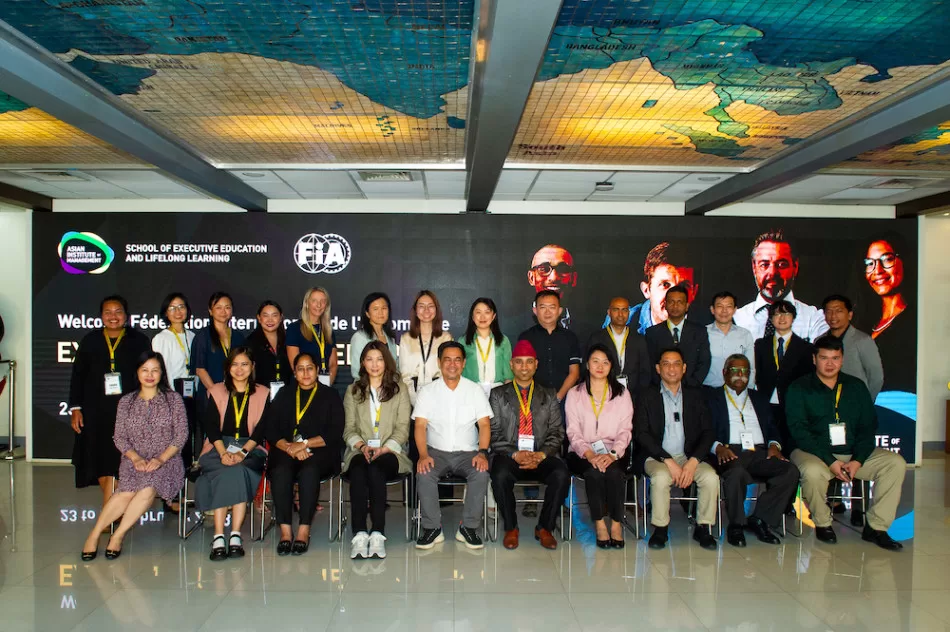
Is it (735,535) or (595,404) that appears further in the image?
(595,404)

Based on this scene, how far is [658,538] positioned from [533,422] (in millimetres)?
1071

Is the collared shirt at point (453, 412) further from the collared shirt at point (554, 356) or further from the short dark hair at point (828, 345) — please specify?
the short dark hair at point (828, 345)

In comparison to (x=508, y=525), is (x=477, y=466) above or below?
above

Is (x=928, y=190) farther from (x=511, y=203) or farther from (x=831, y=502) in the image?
(x=511, y=203)

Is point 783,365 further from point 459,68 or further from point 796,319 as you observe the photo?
point 459,68

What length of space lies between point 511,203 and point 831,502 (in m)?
3.91

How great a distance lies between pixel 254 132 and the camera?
4.50 m

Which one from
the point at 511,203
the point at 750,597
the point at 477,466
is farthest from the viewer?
the point at 511,203

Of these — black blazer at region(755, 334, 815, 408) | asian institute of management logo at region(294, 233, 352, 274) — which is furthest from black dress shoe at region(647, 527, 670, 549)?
asian institute of management logo at region(294, 233, 352, 274)

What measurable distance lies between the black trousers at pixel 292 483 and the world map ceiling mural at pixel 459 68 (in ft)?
6.93

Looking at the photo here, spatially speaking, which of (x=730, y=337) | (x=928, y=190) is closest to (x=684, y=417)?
(x=730, y=337)

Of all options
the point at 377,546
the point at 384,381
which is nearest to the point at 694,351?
the point at 384,381

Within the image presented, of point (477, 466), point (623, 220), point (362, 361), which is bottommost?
point (477, 466)

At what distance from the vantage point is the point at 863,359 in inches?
221
